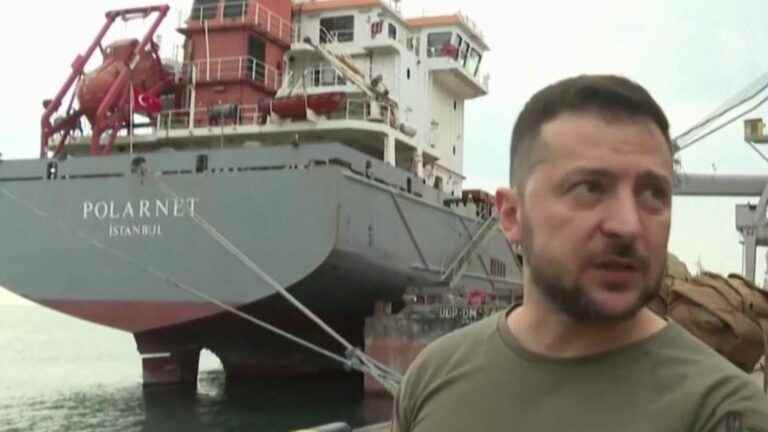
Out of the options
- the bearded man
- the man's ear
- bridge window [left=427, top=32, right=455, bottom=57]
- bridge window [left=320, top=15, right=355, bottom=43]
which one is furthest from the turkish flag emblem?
the bearded man

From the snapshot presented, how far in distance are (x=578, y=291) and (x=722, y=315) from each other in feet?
7.96

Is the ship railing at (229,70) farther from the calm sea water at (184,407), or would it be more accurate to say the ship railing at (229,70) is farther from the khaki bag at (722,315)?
the khaki bag at (722,315)

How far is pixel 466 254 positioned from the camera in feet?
59.4

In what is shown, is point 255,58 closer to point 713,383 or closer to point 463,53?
point 463,53

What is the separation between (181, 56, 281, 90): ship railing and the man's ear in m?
15.7

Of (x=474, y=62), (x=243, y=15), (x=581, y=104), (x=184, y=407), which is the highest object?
(x=474, y=62)

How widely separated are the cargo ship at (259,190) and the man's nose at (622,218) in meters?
11.5

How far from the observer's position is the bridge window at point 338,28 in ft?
61.8

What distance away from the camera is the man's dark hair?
126cm

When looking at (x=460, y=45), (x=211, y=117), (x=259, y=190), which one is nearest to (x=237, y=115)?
(x=211, y=117)

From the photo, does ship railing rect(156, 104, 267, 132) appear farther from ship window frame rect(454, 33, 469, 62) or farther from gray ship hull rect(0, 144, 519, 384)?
ship window frame rect(454, 33, 469, 62)

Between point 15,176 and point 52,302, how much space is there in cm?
206

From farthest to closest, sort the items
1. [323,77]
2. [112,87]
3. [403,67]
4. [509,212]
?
[403,67], [323,77], [112,87], [509,212]

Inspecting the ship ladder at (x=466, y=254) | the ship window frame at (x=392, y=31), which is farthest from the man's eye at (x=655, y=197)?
the ship window frame at (x=392, y=31)
